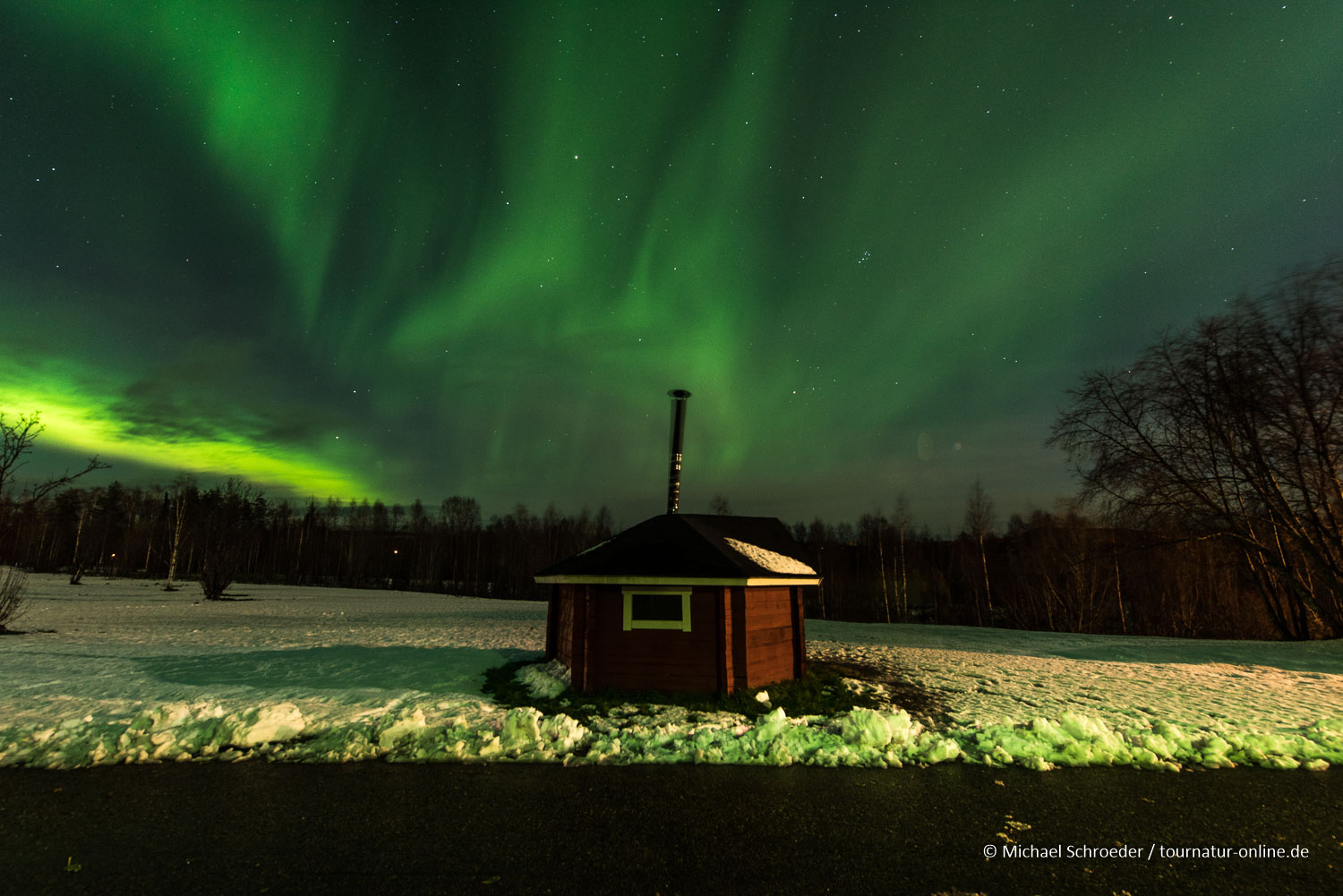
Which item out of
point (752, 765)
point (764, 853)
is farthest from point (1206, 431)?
point (764, 853)

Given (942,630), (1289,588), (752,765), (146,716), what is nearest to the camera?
(752,765)

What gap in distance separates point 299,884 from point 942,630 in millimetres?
28643

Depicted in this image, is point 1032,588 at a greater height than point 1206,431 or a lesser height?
lesser

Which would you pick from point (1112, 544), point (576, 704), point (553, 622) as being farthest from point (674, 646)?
point (1112, 544)

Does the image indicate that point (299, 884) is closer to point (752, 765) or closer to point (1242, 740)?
point (752, 765)

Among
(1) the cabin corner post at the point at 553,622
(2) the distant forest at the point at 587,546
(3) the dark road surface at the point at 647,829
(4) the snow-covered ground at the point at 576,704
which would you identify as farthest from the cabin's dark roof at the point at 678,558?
(2) the distant forest at the point at 587,546

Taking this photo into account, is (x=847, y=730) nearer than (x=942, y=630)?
Yes

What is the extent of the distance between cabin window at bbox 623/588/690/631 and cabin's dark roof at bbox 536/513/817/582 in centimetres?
46

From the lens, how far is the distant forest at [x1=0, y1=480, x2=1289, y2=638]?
103ft

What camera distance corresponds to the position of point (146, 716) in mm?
8164

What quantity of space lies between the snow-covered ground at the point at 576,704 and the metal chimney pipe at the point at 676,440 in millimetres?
5439

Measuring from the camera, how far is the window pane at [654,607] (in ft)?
35.0

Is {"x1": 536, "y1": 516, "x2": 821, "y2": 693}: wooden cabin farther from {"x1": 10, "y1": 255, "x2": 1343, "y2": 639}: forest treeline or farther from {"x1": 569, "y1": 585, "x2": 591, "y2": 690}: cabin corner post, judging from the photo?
{"x1": 10, "y1": 255, "x2": 1343, "y2": 639}: forest treeline

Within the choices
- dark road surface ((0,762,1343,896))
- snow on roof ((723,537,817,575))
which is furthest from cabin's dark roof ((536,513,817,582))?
dark road surface ((0,762,1343,896))
